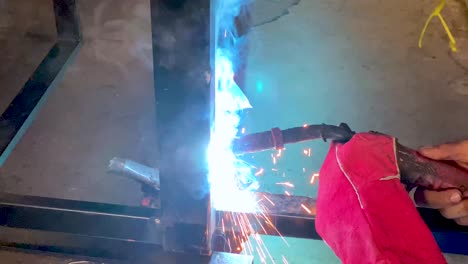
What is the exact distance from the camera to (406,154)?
133cm

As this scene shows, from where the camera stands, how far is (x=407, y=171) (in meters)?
1.31

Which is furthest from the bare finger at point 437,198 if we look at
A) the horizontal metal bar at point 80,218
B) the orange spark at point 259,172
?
the orange spark at point 259,172

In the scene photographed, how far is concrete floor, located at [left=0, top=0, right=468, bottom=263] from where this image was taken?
8.40 feet

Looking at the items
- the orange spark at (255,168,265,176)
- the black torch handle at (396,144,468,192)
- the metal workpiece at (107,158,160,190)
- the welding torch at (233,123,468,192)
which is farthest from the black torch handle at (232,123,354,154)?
the orange spark at (255,168,265,176)

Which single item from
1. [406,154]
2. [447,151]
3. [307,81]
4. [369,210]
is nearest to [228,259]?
[369,210]

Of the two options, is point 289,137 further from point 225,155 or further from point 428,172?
point 428,172

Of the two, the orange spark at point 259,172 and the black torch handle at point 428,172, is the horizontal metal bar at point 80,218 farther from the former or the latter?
the orange spark at point 259,172

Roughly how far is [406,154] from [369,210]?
229 millimetres

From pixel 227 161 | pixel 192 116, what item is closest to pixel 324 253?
pixel 227 161

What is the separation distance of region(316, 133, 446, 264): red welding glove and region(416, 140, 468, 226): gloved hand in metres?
0.18

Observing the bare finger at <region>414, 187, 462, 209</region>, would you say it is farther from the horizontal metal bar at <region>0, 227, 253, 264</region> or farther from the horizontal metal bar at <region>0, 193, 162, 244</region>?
the horizontal metal bar at <region>0, 193, 162, 244</region>

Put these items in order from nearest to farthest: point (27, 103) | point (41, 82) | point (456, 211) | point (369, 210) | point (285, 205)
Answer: point (369, 210)
point (456, 211)
point (285, 205)
point (27, 103)
point (41, 82)

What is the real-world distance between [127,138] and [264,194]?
1119 mm

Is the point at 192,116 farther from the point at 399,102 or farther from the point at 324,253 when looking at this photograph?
the point at 399,102
